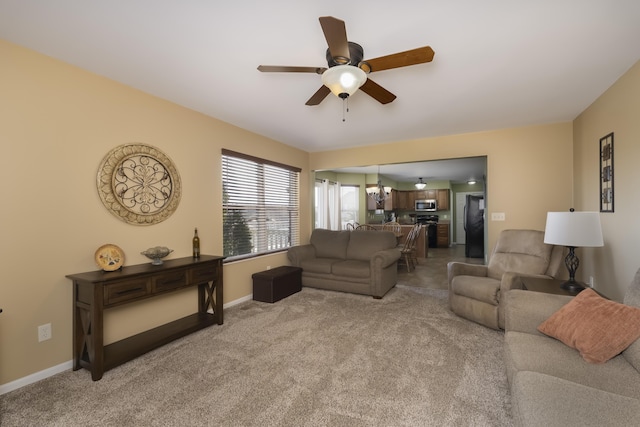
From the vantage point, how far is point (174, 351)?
2.53m

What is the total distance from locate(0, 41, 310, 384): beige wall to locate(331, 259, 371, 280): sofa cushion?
225 cm

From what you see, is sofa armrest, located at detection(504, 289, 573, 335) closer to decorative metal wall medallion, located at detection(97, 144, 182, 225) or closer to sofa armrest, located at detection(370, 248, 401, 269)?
sofa armrest, located at detection(370, 248, 401, 269)

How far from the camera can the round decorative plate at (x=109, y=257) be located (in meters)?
2.39

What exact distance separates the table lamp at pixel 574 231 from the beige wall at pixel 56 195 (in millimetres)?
3725

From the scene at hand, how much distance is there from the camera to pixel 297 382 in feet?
6.72

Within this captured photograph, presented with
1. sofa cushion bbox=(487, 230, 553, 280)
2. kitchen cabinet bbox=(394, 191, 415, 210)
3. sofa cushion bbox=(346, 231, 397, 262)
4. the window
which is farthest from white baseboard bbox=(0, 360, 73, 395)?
kitchen cabinet bbox=(394, 191, 415, 210)

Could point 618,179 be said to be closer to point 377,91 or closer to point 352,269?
point 377,91

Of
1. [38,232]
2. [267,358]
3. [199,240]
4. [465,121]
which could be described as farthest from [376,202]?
[38,232]

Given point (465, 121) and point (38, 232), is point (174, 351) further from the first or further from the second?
point (465, 121)

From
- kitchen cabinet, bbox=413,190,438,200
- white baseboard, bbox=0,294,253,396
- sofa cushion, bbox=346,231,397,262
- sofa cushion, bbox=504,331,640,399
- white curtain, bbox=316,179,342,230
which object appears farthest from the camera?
kitchen cabinet, bbox=413,190,438,200

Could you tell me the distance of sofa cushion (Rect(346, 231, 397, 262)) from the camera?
4.63m

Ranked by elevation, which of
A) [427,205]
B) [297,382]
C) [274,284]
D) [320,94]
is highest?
[320,94]

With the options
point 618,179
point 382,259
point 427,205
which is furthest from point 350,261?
point 427,205

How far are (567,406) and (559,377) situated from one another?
34 centimetres
